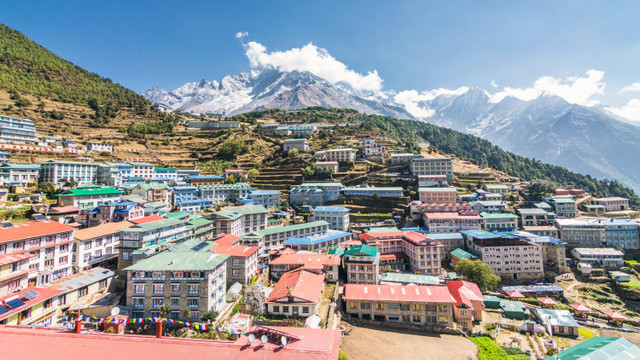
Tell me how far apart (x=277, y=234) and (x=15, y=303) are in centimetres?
2975

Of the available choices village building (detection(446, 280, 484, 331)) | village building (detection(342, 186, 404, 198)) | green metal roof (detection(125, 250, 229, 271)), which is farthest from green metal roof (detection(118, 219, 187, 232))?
village building (detection(342, 186, 404, 198))

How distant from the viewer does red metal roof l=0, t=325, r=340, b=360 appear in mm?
12102

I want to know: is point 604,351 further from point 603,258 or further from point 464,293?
point 603,258

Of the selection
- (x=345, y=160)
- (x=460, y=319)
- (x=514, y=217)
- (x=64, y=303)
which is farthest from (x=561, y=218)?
(x=64, y=303)

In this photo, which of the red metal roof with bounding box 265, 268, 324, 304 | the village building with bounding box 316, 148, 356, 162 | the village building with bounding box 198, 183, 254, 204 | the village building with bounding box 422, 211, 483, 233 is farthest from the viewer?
the village building with bounding box 316, 148, 356, 162

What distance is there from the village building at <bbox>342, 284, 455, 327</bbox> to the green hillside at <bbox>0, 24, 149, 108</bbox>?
116 metres

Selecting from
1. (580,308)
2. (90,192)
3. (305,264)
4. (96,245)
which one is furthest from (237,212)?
(580,308)

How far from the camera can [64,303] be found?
23766 mm

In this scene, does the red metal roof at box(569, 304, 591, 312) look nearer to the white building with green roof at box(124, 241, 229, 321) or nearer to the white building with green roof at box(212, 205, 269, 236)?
the white building with green roof at box(124, 241, 229, 321)

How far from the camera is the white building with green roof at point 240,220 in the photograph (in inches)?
1715

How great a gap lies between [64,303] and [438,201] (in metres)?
65.0

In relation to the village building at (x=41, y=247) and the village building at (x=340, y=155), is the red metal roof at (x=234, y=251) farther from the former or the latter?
the village building at (x=340, y=155)

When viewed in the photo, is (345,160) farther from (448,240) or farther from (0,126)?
(0,126)

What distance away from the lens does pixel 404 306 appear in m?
30.1
